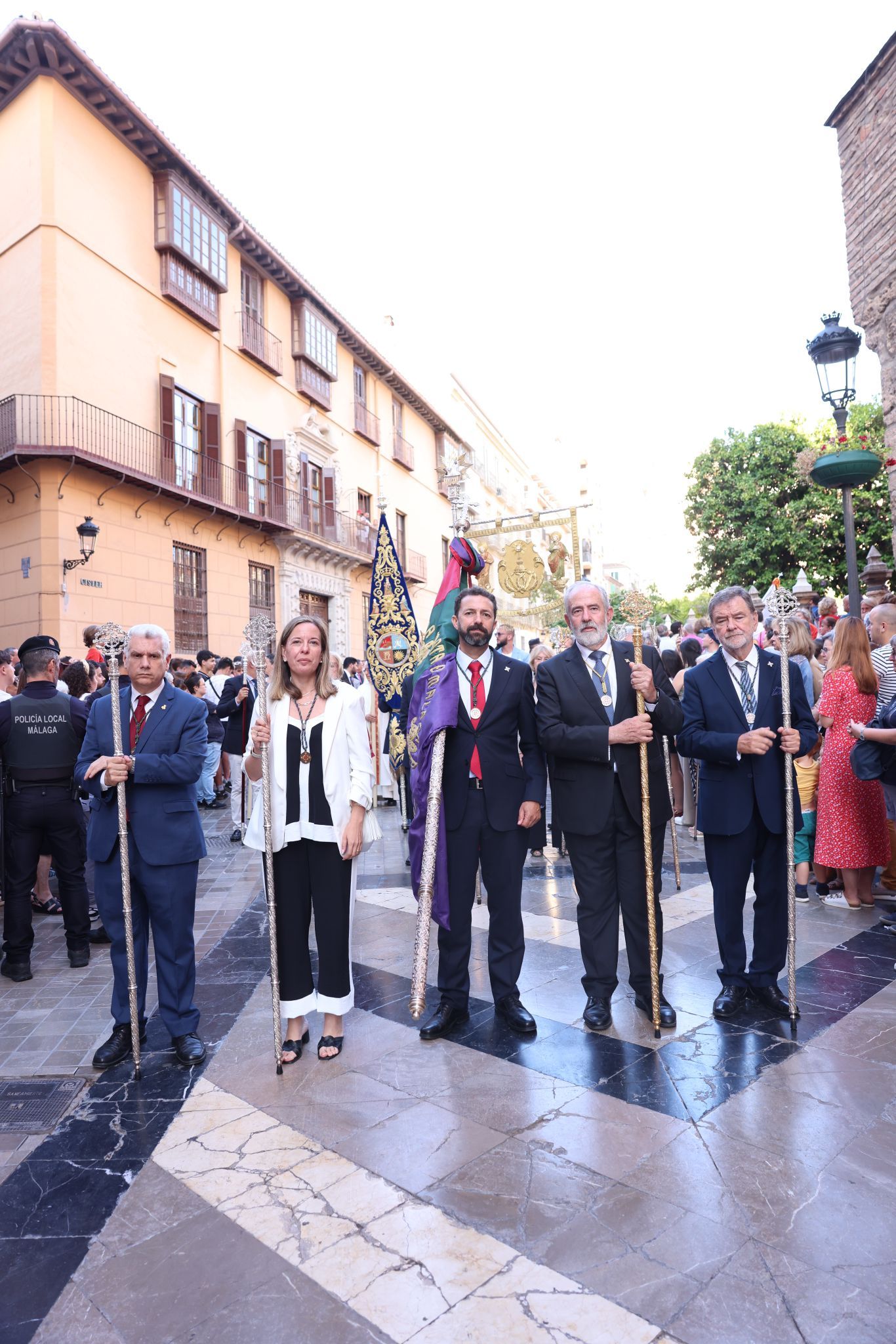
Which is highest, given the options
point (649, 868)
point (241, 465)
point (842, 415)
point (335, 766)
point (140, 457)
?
point (241, 465)

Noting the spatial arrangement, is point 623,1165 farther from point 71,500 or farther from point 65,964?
point 71,500

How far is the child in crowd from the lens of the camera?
575 centimetres

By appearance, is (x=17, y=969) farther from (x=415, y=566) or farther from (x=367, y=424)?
(x=415, y=566)

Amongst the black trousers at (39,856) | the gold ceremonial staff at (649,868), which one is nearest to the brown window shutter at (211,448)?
the black trousers at (39,856)

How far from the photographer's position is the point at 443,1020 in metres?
3.60

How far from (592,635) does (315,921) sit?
5.75 feet

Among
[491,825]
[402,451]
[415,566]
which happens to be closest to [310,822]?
[491,825]

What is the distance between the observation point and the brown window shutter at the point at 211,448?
16531mm

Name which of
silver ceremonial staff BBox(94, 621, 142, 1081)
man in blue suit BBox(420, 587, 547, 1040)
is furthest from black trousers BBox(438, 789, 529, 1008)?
silver ceremonial staff BBox(94, 621, 142, 1081)

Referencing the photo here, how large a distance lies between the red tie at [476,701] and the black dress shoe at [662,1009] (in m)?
1.25

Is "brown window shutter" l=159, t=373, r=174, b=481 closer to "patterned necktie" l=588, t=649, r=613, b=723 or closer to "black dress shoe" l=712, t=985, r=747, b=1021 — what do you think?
"patterned necktie" l=588, t=649, r=613, b=723

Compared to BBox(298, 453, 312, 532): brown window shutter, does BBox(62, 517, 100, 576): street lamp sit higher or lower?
lower

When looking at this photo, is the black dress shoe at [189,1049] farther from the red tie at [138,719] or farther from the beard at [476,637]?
the beard at [476,637]

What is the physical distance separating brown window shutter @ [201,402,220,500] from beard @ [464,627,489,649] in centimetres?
1390
